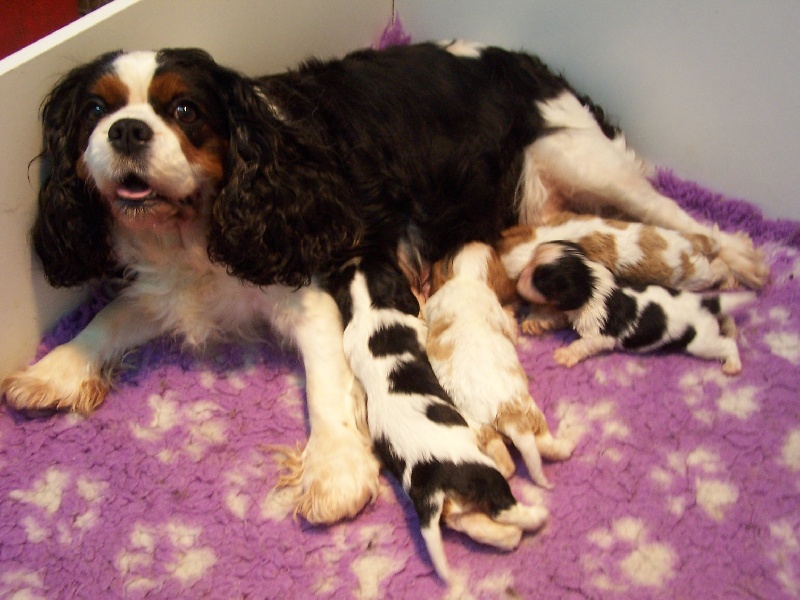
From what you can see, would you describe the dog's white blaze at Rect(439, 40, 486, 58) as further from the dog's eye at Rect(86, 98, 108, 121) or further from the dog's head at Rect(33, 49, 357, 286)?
the dog's eye at Rect(86, 98, 108, 121)

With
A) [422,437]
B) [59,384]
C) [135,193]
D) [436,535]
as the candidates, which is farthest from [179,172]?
[436,535]

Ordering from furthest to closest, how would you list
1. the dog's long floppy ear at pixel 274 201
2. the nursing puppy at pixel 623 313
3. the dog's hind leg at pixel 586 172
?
1. the dog's hind leg at pixel 586 172
2. the nursing puppy at pixel 623 313
3. the dog's long floppy ear at pixel 274 201

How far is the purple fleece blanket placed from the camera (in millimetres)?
1495

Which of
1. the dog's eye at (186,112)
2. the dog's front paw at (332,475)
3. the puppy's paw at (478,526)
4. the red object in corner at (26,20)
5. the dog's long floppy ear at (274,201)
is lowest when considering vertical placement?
the puppy's paw at (478,526)

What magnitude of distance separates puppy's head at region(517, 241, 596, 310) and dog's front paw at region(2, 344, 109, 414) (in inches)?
48.0

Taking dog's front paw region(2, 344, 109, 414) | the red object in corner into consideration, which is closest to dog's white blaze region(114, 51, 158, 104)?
dog's front paw region(2, 344, 109, 414)

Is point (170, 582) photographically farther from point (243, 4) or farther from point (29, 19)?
point (29, 19)

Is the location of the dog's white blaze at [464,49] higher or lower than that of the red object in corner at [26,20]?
lower

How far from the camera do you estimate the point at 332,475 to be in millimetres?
1598

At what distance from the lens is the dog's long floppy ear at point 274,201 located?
168 centimetres

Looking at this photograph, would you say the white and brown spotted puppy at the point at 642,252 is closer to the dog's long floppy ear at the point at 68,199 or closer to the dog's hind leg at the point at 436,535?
the dog's hind leg at the point at 436,535

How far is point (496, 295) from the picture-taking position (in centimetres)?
202

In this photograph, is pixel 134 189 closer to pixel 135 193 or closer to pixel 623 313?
pixel 135 193

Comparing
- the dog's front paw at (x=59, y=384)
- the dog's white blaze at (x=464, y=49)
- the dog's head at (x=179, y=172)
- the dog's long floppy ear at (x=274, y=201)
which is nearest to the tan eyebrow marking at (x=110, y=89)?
the dog's head at (x=179, y=172)
